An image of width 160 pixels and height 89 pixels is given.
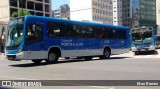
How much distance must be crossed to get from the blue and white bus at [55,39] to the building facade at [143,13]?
139 metres

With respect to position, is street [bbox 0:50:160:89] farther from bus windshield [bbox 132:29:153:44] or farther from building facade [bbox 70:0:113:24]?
building facade [bbox 70:0:113:24]

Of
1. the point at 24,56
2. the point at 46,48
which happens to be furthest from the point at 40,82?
the point at 46,48

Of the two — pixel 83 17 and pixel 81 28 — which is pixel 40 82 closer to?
pixel 81 28

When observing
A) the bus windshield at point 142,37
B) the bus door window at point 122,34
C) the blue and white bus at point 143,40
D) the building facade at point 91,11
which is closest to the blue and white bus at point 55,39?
the bus door window at point 122,34

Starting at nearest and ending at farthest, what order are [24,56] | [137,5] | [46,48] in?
1. [24,56]
2. [46,48]
3. [137,5]

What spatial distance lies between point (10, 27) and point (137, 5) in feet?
487

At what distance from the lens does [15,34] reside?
19703mm

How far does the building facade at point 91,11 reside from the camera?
13766 centimetres

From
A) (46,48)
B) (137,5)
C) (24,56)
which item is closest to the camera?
(24,56)

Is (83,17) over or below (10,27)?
over

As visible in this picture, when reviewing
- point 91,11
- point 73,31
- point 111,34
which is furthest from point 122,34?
point 91,11

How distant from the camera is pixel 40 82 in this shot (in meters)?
10.9

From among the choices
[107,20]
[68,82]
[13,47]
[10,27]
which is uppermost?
[107,20]

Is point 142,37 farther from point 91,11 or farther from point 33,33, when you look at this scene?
point 91,11
